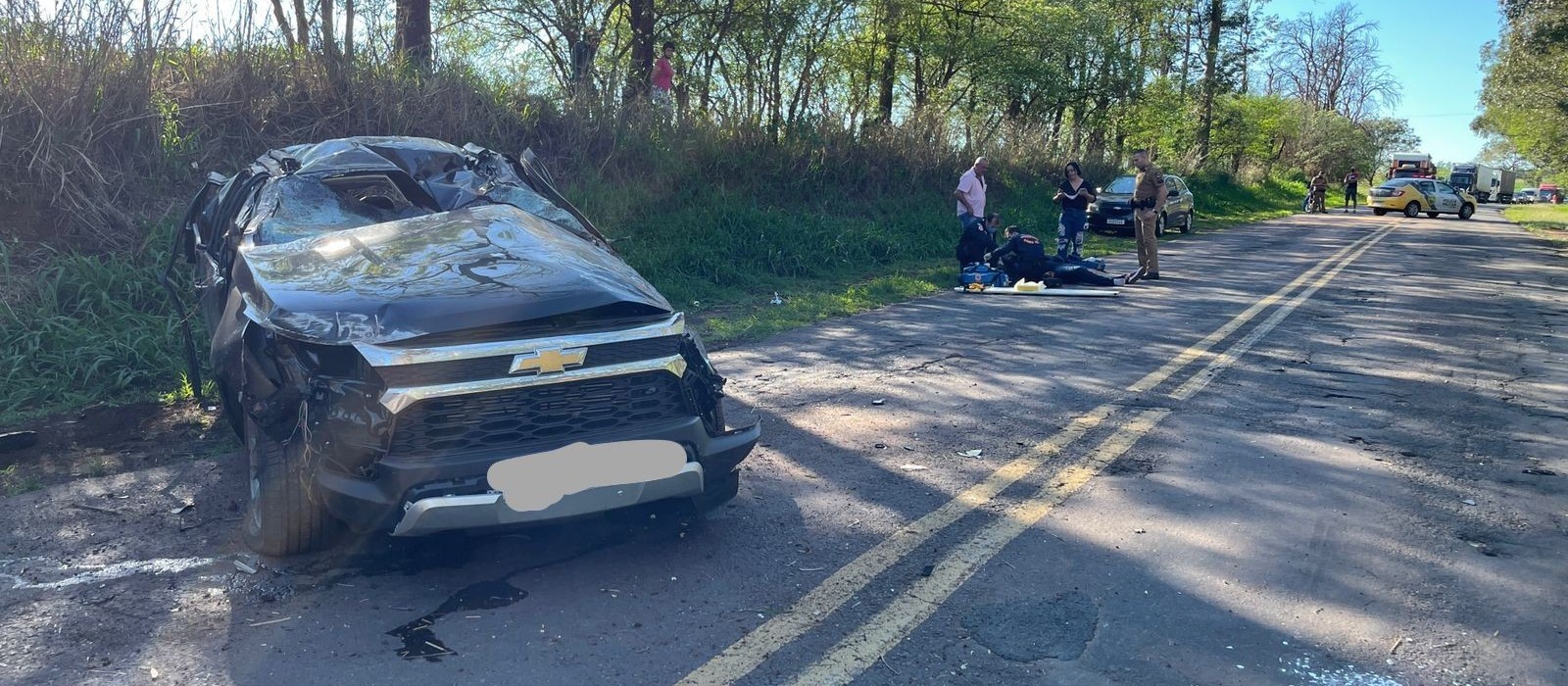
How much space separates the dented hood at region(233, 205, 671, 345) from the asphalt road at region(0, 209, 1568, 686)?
951 millimetres

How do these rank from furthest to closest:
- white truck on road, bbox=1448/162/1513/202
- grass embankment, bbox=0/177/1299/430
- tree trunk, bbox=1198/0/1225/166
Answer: white truck on road, bbox=1448/162/1513/202, tree trunk, bbox=1198/0/1225/166, grass embankment, bbox=0/177/1299/430

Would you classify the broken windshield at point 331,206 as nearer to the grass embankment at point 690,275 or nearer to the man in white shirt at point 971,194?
the grass embankment at point 690,275

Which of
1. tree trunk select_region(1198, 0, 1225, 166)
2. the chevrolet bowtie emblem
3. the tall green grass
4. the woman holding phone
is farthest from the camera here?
tree trunk select_region(1198, 0, 1225, 166)

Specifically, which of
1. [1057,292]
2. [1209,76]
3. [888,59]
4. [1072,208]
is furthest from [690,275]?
[1209,76]

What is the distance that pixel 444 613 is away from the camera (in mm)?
3549

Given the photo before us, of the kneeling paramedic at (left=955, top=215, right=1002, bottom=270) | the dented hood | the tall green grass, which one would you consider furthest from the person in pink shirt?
the dented hood

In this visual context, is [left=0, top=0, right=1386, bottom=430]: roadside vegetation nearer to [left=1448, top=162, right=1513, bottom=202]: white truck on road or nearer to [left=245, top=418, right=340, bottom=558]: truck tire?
[left=245, top=418, right=340, bottom=558]: truck tire

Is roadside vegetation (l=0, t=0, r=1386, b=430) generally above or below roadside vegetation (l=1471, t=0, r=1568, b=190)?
below

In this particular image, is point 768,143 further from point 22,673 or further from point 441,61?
point 22,673

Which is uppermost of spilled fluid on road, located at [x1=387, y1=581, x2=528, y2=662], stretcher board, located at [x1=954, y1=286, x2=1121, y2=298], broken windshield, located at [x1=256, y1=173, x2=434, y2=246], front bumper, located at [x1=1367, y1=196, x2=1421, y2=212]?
front bumper, located at [x1=1367, y1=196, x2=1421, y2=212]

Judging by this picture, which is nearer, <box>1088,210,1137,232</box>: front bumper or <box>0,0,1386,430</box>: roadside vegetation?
<box>0,0,1386,430</box>: roadside vegetation

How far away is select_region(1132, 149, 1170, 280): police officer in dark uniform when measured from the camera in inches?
530

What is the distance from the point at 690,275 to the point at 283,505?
8.39 metres

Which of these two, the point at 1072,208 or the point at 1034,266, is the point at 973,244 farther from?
the point at 1072,208
